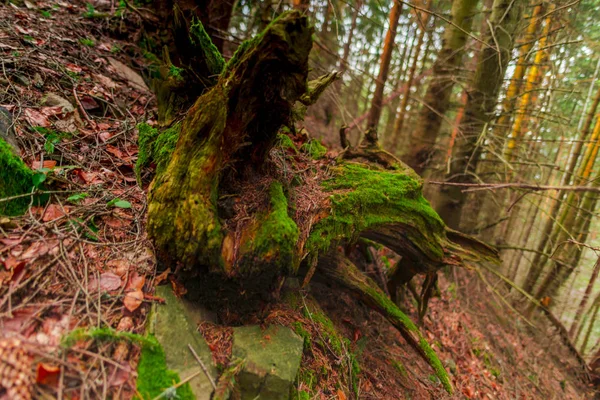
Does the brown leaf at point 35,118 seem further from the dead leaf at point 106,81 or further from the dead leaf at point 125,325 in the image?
the dead leaf at point 125,325

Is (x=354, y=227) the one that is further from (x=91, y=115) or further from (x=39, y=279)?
(x=91, y=115)

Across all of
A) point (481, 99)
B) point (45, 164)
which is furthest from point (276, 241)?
point (481, 99)

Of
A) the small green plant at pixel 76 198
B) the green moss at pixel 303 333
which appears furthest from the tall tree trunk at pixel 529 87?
the small green plant at pixel 76 198

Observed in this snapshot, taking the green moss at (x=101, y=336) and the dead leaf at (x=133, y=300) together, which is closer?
the green moss at (x=101, y=336)

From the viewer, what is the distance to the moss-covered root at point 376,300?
314cm

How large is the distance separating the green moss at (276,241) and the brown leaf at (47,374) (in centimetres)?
110

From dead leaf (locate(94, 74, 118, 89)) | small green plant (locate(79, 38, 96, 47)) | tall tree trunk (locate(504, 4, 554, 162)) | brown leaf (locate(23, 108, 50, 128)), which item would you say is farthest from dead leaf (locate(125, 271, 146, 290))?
tall tree trunk (locate(504, 4, 554, 162))

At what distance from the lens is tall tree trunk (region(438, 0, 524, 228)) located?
4.94m

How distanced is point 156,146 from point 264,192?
1.14m

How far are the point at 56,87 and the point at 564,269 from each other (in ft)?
34.1

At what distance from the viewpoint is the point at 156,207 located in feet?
6.72

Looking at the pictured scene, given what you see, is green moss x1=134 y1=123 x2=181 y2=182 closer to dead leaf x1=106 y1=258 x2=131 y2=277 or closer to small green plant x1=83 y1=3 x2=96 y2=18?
dead leaf x1=106 y1=258 x2=131 y2=277

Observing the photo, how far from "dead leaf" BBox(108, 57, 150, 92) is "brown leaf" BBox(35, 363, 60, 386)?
3.56 m

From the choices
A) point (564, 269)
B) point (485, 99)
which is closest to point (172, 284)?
point (485, 99)
